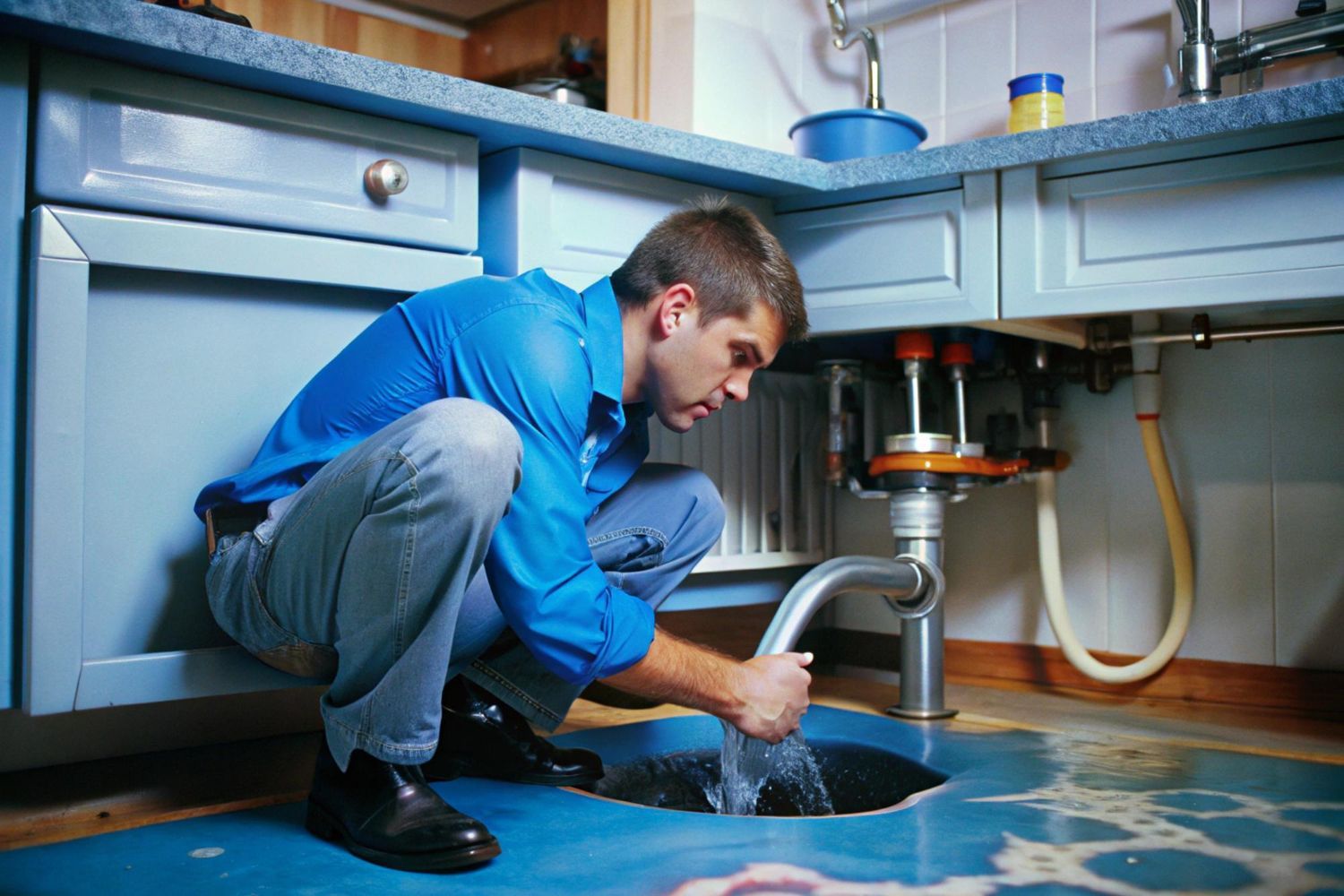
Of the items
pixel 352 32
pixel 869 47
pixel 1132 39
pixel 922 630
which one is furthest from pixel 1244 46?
pixel 352 32

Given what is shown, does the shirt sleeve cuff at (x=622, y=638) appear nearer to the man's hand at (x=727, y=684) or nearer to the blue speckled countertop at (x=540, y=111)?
the man's hand at (x=727, y=684)

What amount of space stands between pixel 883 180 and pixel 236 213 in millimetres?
824

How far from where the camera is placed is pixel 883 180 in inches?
60.6

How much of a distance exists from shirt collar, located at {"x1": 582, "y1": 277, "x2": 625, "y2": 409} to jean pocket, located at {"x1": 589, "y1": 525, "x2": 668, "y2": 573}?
255 mm

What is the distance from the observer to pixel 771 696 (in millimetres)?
1092

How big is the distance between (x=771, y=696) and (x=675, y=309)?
1.27 feet

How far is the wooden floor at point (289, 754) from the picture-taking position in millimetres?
1196

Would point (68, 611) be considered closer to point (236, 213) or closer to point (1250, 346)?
point (236, 213)

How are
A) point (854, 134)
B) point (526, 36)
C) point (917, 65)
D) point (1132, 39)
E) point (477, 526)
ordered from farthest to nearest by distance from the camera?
point (526, 36)
point (917, 65)
point (1132, 39)
point (854, 134)
point (477, 526)

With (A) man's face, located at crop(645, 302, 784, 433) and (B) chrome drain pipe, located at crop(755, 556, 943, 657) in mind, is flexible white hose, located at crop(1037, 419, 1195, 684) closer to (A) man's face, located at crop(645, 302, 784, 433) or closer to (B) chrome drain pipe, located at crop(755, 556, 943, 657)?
(B) chrome drain pipe, located at crop(755, 556, 943, 657)

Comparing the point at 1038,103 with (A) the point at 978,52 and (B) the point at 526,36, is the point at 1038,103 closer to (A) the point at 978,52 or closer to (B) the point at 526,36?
(A) the point at 978,52

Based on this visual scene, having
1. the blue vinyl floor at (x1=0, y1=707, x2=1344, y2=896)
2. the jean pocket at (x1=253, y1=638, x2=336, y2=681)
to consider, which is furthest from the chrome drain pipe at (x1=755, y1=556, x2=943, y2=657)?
the jean pocket at (x1=253, y1=638, x2=336, y2=681)

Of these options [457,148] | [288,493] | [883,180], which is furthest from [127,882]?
[883,180]

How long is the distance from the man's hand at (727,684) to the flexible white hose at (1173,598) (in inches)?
33.1
